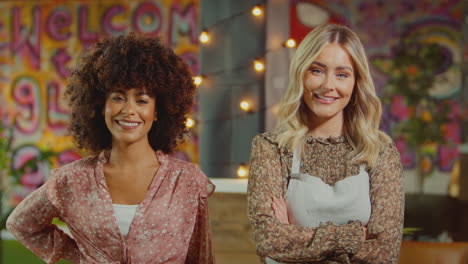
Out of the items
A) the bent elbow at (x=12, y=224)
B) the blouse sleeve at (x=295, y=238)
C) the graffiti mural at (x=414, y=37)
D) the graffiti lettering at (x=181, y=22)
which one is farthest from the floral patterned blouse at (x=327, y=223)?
the graffiti lettering at (x=181, y=22)

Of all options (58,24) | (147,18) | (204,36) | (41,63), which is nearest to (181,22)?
(147,18)

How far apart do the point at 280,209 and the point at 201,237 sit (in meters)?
0.34

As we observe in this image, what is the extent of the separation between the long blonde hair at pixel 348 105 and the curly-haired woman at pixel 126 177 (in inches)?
14.8

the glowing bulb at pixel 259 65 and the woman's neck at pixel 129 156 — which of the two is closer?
the woman's neck at pixel 129 156

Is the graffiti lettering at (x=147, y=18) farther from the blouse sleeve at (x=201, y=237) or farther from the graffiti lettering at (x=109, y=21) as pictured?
the blouse sleeve at (x=201, y=237)

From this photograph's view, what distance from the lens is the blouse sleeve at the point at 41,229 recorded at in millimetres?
2035

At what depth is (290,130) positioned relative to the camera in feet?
6.86

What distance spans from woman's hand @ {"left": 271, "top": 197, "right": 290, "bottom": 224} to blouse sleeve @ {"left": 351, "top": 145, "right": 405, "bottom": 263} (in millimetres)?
263

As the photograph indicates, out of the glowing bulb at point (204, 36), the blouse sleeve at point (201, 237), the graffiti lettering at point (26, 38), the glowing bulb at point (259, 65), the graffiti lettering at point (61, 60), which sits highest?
the graffiti lettering at point (26, 38)

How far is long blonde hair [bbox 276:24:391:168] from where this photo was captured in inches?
78.7

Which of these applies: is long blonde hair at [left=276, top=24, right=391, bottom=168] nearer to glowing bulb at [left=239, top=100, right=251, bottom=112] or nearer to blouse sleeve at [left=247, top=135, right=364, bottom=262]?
blouse sleeve at [left=247, top=135, right=364, bottom=262]

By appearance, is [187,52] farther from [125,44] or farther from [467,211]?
[125,44]

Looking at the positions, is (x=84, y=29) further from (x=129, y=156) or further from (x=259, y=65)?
(x=129, y=156)

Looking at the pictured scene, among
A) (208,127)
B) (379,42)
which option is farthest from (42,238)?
(379,42)
